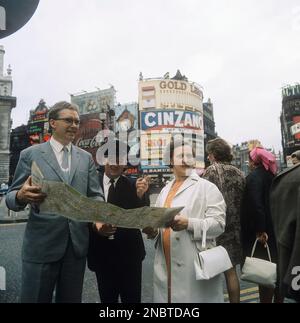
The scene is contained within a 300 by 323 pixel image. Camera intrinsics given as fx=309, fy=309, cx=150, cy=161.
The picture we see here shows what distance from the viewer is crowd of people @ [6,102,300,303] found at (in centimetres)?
138

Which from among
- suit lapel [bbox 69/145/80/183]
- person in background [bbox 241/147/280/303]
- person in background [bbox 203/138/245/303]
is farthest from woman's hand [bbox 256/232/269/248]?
suit lapel [bbox 69/145/80/183]

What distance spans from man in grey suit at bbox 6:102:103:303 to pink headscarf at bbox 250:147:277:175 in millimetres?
1859

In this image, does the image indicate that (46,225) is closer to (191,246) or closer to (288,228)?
(191,246)

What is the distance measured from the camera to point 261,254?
291 cm

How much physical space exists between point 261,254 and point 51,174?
212cm

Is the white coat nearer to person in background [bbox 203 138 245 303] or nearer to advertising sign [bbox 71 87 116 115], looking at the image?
person in background [bbox 203 138 245 303]

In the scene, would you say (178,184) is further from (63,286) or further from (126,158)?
(63,286)

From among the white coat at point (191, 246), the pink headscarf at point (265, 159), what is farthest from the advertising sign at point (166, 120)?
the white coat at point (191, 246)

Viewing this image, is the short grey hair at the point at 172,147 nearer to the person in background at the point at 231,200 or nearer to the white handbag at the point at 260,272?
the person in background at the point at 231,200

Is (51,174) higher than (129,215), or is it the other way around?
(51,174)

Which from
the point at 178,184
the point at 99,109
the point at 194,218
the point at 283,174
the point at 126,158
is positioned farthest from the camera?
the point at 99,109

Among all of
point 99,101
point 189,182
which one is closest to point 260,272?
point 189,182

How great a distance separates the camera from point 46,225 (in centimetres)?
177
